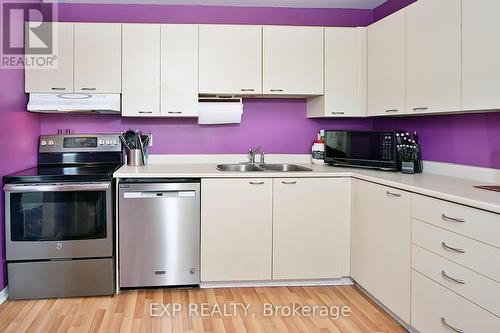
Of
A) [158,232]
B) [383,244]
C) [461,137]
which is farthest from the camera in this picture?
[158,232]

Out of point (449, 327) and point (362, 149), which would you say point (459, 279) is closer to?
point (449, 327)

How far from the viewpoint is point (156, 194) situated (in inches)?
116

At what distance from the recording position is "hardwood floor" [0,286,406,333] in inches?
96.9

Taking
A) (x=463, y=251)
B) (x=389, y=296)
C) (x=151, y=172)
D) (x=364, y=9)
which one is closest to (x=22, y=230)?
(x=151, y=172)

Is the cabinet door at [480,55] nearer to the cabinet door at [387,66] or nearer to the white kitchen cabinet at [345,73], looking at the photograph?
the cabinet door at [387,66]

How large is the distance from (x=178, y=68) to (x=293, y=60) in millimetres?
946

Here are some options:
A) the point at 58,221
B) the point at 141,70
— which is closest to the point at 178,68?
the point at 141,70

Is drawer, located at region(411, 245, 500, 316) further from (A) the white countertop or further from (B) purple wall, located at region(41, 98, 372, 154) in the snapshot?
(B) purple wall, located at region(41, 98, 372, 154)

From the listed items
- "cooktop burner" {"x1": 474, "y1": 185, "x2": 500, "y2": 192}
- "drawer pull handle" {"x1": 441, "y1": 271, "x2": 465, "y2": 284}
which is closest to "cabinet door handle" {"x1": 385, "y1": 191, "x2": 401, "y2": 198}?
"cooktop burner" {"x1": 474, "y1": 185, "x2": 500, "y2": 192}

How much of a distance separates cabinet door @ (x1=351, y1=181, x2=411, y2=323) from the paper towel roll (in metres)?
1.17

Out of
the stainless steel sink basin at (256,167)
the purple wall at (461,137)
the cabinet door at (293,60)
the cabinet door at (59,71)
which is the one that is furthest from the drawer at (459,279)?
the cabinet door at (59,71)

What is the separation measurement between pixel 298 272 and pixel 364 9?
8.08 ft

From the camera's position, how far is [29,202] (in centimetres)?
281

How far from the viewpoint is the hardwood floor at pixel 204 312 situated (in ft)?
8.07
